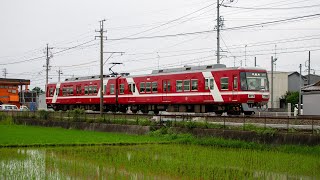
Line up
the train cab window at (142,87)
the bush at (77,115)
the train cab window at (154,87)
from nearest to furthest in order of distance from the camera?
the bush at (77,115)
the train cab window at (154,87)
the train cab window at (142,87)

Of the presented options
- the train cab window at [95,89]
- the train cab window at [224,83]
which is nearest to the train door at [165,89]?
the train cab window at [224,83]

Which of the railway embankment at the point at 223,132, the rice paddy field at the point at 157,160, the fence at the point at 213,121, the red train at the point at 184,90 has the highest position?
the red train at the point at 184,90

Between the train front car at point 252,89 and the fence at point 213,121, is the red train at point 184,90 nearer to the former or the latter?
the train front car at point 252,89

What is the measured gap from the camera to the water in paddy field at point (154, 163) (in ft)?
34.3

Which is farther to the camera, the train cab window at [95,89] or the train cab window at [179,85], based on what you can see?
the train cab window at [95,89]

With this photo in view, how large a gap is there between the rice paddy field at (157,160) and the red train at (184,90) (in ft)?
20.4

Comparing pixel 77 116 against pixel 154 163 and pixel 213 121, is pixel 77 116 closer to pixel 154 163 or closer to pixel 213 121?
pixel 213 121

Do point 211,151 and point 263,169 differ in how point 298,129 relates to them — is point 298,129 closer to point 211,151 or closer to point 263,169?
point 211,151

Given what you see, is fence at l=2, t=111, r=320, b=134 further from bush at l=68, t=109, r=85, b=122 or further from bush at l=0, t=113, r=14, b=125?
bush at l=0, t=113, r=14, b=125

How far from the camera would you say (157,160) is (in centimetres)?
1313

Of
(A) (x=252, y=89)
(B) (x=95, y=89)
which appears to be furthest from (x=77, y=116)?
(A) (x=252, y=89)

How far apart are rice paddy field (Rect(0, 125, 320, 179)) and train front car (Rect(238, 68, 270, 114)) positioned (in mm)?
5913

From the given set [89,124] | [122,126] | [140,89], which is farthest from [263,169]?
[140,89]

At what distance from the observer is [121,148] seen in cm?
1681
